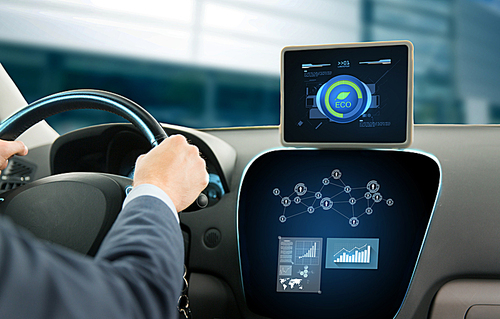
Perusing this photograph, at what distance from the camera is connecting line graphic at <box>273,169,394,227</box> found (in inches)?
42.2

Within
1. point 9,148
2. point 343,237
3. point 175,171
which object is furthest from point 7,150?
point 343,237

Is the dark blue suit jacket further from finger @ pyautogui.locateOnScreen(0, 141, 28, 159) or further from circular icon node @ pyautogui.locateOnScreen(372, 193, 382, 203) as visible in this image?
circular icon node @ pyautogui.locateOnScreen(372, 193, 382, 203)

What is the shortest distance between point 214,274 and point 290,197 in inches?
11.8

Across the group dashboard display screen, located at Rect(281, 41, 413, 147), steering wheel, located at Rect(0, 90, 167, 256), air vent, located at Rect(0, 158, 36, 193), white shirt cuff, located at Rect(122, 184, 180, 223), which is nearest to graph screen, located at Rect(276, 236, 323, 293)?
dashboard display screen, located at Rect(281, 41, 413, 147)

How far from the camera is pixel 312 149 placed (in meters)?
1.09

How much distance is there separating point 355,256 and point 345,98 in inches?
16.2

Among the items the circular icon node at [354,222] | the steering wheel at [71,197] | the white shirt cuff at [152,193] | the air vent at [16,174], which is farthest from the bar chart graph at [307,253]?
the air vent at [16,174]

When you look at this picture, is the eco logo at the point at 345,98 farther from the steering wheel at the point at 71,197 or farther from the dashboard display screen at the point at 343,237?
the steering wheel at the point at 71,197

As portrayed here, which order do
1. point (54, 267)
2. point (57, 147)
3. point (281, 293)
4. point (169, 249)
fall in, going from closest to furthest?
point (54, 267), point (169, 249), point (281, 293), point (57, 147)

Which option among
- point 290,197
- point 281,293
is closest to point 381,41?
point 290,197

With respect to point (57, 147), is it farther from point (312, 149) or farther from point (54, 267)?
point (54, 267)

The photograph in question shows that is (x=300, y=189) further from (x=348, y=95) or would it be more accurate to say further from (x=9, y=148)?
(x=9, y=148)

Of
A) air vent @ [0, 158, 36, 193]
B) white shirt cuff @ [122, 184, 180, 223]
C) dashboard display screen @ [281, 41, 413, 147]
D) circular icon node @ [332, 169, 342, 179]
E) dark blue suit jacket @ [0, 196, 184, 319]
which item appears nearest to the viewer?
dark blue suit jacket @ [0, 196, 184, 319]

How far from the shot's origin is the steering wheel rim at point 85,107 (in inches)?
32.3
